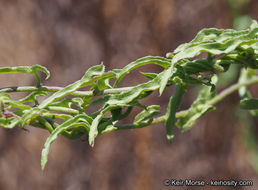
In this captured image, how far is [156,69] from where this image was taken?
7.13ft

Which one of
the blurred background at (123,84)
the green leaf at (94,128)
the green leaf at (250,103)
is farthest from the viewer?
the blurred background at (123,84)

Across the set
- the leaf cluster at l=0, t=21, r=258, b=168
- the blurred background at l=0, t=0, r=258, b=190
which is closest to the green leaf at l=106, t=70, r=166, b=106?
the leaf cluster at l=0, t=21, r=258, b=168

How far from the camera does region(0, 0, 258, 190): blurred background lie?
6.55 ft

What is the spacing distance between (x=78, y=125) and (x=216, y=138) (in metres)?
1.99

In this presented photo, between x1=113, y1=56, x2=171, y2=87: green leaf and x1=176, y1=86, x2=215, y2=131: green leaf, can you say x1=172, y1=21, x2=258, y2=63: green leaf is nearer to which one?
x1=113, y1=56, x2=171, y2=87: green leaf

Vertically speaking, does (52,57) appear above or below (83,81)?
above

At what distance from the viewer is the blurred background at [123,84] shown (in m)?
2.00

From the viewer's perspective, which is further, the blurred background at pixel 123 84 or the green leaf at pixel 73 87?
the blurred background at pixel 123 84

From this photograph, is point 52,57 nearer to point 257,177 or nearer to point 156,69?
point 156,69

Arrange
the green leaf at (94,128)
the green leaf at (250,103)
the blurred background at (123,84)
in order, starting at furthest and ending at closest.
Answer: the blurred background at (123,84) < the green leaf at (250,103) < the green leaf at (94,128)

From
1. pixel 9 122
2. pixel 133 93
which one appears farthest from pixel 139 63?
pixel 9 122

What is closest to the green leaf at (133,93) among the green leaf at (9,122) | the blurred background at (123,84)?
the green leaf at (9,122)

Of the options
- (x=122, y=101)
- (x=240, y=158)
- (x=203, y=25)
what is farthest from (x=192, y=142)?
(x=122, y=101)

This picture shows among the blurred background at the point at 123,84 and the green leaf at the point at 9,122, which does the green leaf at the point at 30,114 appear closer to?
the green leaf at the point at 9,122
